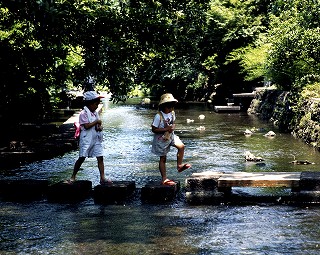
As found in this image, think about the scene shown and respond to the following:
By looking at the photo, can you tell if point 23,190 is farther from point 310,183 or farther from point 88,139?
Answer: point 310,183

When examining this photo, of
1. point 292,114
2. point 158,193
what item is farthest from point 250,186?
point 292,114

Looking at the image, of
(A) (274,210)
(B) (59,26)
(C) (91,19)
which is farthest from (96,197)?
(C) (91,19)

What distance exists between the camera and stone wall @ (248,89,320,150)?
16.9 m

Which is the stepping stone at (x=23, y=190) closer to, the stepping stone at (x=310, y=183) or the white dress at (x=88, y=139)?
the white dress at (x=88, y=139)

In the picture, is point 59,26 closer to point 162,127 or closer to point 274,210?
point 162,127

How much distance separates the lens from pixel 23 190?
31.4 ft

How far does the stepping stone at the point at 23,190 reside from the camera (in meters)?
9.53

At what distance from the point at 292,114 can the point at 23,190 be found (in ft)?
44.9

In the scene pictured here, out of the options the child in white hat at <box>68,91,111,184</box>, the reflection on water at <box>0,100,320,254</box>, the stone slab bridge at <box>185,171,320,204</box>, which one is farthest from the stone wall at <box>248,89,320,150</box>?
the child in white hat at <box>68,91,111,184</box>

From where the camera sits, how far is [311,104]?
17984mm

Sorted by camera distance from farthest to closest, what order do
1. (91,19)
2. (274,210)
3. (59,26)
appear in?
(91,19) < (59,26) < (274,210)

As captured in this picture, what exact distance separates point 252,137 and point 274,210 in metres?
11.2

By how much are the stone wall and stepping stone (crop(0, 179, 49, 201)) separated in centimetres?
859

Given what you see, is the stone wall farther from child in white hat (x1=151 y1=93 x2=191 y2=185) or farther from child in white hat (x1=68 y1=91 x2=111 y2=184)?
child in white hat (x1=68 y1=91 x2=111 y2=184)
